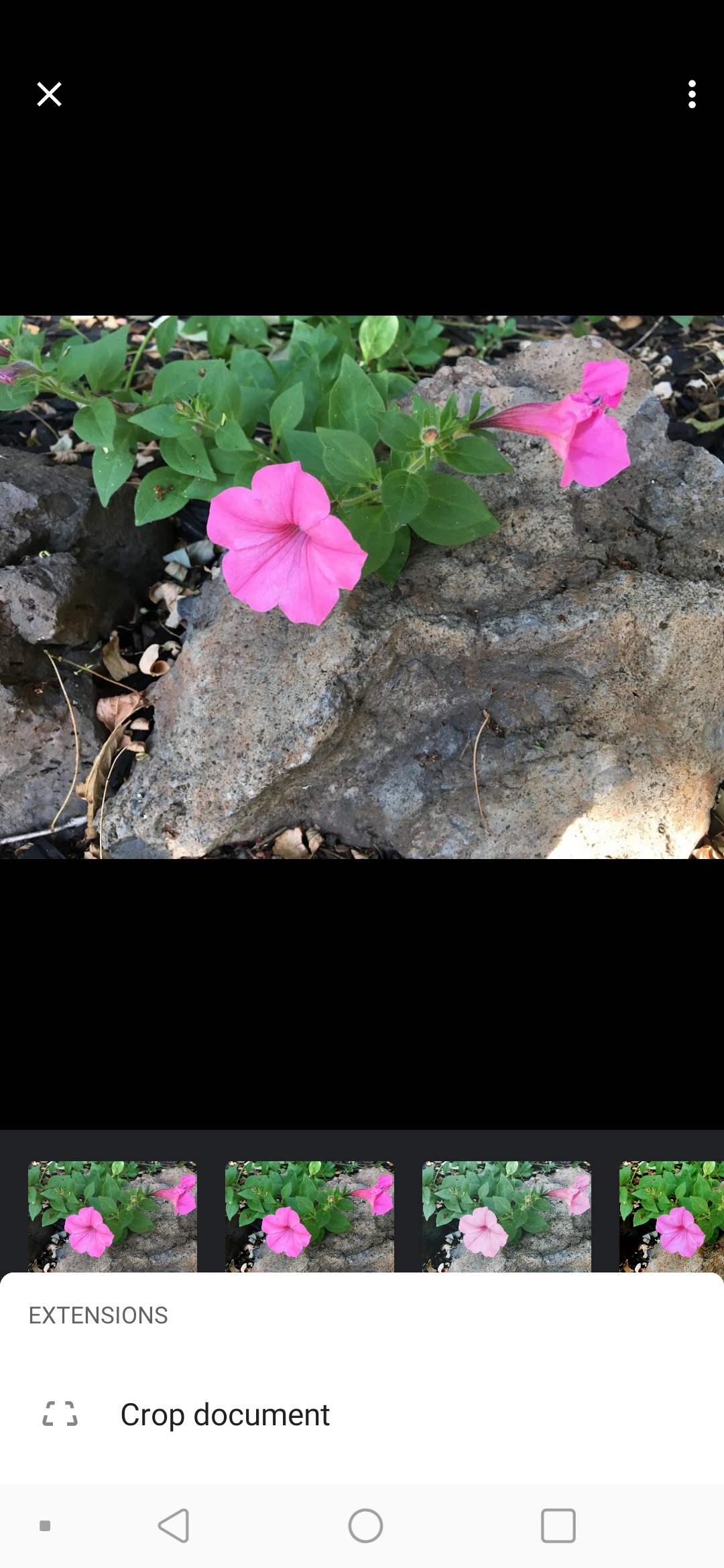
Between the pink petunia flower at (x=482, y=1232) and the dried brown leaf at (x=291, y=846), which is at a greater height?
the dried brown leaf at (x=291, y=846)

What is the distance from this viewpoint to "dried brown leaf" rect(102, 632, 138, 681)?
210cm

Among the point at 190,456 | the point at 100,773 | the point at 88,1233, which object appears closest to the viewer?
the point at 88,1233

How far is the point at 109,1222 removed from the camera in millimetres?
1652

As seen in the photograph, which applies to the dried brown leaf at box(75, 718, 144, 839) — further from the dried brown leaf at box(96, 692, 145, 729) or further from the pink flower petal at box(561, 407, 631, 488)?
the pink flower petal at box(561, 407, 631, 488)

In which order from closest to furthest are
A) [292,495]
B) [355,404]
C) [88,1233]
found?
1. [292,495]
2. [88,1233]
3. [355,404]

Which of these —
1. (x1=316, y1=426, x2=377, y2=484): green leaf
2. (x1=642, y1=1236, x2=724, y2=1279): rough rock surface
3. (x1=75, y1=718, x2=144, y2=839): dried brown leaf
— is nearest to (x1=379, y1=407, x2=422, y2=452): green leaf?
(x1=316, y1=426, x2=377, y2=484): green leaf

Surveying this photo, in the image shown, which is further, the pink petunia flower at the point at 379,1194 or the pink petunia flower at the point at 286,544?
the pink petunia flower at the point at 379,1194

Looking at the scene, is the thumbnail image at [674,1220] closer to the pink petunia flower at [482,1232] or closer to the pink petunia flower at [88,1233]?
the pink petunia flower at [482,1232]

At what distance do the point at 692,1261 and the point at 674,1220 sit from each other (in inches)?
4.5

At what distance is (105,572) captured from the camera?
2.13 m

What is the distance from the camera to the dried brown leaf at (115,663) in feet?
6.89

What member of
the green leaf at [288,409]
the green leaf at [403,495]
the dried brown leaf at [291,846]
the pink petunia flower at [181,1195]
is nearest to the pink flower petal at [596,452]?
the green leaf at [403,495]

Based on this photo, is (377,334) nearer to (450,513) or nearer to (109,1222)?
(450,513)

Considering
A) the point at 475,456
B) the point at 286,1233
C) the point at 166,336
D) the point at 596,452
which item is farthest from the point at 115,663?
the point at 286,1233
